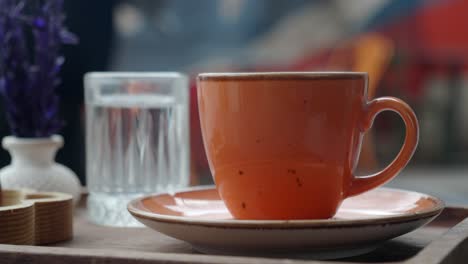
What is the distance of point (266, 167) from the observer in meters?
0.53

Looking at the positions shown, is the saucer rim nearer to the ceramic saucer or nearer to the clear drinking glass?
the ceramic saucer

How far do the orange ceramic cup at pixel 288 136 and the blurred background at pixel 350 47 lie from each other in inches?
97.5

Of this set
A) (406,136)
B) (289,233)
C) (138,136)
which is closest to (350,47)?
(138,136)

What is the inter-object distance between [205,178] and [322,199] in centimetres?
265

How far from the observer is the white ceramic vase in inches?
31.0

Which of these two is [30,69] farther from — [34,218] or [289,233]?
[289,233]

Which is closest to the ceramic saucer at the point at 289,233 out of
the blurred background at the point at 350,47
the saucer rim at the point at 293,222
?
the saucer rim at the point at 293,222

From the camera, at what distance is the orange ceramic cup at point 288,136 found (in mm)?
524

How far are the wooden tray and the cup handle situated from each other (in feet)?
0.16

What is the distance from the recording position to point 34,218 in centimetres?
59

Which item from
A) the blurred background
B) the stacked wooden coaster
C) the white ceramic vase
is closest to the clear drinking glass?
the white ceramic vase

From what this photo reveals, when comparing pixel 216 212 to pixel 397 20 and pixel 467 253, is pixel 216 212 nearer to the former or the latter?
pixel 467 253

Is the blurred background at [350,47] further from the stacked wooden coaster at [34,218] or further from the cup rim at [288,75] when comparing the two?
the cup rim at [288,75]

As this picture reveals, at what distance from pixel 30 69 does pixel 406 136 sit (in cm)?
42
